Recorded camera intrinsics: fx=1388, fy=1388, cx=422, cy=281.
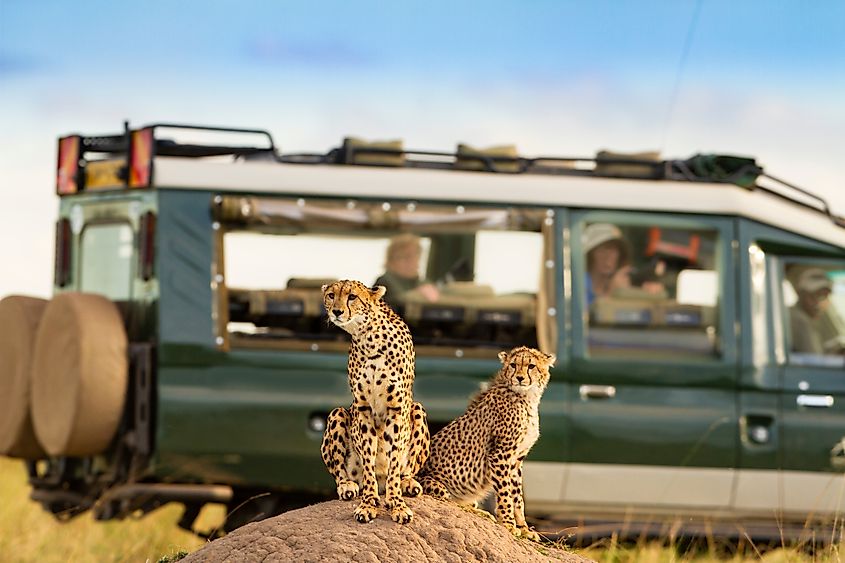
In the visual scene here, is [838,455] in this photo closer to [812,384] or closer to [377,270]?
[812,384]

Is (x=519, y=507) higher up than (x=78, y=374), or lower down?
lower down

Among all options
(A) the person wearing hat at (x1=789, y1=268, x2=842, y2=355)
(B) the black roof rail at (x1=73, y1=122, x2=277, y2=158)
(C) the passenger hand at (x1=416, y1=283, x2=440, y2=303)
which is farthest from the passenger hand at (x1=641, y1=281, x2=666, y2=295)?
(B) the black roof rail at (x1=73, y1=122, x2=277, y2=158)

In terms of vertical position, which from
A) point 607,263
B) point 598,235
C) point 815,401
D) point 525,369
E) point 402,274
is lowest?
point 815,401

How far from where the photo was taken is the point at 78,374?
8.09m

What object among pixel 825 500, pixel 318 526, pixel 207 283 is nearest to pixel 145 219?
pixel 207 283

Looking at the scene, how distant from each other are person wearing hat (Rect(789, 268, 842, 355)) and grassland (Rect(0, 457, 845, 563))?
4.43ft

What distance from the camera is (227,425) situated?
8570 millimetres

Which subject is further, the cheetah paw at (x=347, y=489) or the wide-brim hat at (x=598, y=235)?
the wide-brim hat at (x=598, y=235)

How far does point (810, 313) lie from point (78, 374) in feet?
15.6

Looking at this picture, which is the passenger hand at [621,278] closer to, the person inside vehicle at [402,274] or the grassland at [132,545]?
the person inside vehicle at [402,274]

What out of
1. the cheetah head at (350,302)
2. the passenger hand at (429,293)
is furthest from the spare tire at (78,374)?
the cheetah head at (350,302)

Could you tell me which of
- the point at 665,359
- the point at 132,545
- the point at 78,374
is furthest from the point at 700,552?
the point at 78,374

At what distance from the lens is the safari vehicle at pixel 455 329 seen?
8.55 metres

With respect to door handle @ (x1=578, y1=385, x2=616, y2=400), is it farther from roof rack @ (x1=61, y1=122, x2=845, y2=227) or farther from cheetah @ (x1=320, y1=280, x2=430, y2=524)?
cheetah @ (x1=320, y1=280, x2=430, y2=524)
